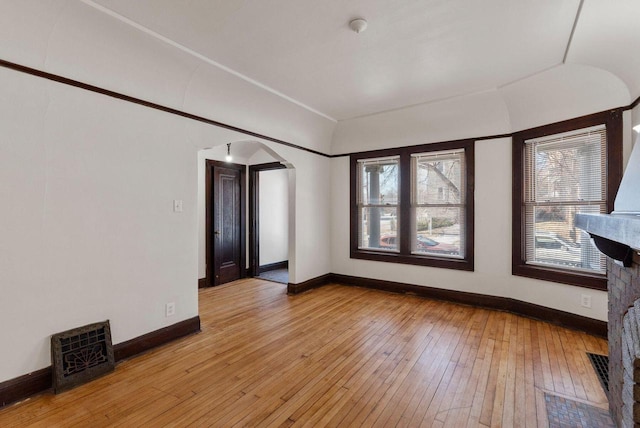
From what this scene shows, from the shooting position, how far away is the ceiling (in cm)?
217

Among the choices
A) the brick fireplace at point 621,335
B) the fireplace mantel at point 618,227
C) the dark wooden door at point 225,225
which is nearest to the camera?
the fireplace mantel at point 618,227

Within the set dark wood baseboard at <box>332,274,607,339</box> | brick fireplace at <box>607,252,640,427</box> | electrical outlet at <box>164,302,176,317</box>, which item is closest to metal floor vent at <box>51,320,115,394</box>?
electrical outlet at <box>164,302,176,317</box>

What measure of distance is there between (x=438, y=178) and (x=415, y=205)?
1.76 ft

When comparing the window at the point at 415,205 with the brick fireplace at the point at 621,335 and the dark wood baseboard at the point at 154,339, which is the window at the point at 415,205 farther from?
the dark wood baseboard at the point at 154,339

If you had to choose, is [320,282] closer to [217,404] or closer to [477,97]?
[217,404]

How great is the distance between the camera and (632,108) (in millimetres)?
2900

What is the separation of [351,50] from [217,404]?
10.2 feet

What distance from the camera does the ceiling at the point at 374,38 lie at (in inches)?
85.4

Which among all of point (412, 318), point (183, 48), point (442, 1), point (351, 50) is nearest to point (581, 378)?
point (412, 318)

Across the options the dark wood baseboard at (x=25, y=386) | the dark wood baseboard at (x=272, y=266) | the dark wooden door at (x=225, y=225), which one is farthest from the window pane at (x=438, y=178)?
the dark wood baseboard at (x=25, y=386)

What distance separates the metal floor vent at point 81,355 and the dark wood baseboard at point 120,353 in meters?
0.09

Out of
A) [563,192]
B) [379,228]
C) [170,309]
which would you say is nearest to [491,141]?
[563,192]

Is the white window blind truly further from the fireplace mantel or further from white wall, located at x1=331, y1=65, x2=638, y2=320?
the fireplace mantel

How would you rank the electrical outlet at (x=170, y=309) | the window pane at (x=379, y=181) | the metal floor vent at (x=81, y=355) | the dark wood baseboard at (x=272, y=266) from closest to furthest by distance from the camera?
the metal floor vent at (x=81, y=355), the electrical outlet at (x=170, y=309), the window pane at (x=379, y=181), the dark wood baseboard at (x=272, y=266)
